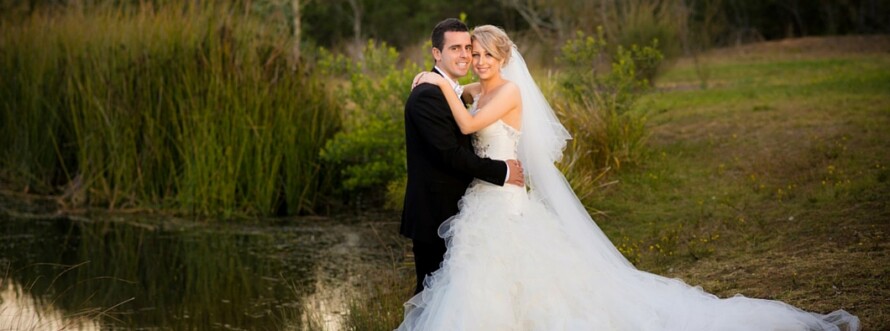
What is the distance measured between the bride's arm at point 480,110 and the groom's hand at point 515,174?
25 cm

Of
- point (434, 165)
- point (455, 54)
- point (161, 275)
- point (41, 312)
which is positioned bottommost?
point (161, 275)

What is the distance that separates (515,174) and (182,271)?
174 inches

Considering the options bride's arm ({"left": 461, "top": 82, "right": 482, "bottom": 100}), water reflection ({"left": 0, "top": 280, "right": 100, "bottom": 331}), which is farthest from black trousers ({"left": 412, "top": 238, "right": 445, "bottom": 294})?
water reflection ({"left": 0, "top": 280, "right": 100, "bottom": 331})

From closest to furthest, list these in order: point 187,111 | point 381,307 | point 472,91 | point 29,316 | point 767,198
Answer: point 472,91
point 381,307
point 29,316
point 767,198
point 187,111

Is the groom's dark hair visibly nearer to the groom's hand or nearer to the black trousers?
the groom's hand

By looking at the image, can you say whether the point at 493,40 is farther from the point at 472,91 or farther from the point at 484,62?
the point at 472,91

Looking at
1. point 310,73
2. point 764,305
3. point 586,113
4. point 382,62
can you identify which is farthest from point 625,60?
point 764,305

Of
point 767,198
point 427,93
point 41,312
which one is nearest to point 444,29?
point 427,93

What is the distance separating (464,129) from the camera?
5355 mm

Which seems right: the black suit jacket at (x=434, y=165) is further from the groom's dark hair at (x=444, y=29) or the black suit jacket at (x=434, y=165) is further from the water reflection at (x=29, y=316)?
the water reflection at (x=29, y=316)

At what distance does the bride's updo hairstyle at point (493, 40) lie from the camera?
5.41 metres

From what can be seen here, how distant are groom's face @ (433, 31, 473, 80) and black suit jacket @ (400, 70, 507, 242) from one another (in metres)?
0.18

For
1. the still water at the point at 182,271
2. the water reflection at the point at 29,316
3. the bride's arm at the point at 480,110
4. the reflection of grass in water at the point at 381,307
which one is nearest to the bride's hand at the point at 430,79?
the bride's arm at the point at 480,110

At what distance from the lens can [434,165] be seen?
5418 mm
